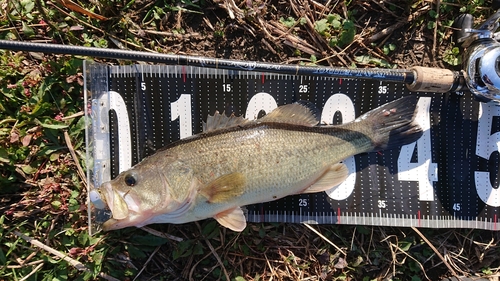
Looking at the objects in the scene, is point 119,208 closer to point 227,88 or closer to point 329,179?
point 227,88

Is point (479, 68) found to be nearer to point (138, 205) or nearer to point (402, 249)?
point (402, 249)

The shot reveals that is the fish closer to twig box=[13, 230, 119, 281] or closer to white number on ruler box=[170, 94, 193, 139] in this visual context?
white number on ruler box=[170, 94, 193, 139]

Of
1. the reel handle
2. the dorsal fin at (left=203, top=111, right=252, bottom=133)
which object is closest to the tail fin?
the reel handle

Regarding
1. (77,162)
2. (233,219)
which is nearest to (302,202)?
(233,219)

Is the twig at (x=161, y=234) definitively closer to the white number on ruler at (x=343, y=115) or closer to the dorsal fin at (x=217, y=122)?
the dorsal fin at (x=217, y=122)

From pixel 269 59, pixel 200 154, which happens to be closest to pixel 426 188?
pixel 269 59

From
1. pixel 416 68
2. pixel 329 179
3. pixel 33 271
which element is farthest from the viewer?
pixel 33 271

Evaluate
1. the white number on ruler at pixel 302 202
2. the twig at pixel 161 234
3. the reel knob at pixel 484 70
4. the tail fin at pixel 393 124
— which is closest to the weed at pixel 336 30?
the tail fin at pixel 393 124
